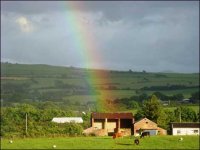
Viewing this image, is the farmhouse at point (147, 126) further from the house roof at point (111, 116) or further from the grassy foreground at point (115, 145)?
the grassy foreground at point (115, 145)

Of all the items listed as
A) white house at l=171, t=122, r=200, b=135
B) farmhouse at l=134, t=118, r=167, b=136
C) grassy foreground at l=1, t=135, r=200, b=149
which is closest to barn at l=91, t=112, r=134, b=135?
farmhouse at l=134, t=118, r=167, b=136

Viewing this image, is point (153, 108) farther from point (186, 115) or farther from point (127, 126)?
point (186, 115)

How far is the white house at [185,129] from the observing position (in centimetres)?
6800

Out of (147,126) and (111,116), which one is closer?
(147,126)

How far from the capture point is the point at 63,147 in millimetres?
40219

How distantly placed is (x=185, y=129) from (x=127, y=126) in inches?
396

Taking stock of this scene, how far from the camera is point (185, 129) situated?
68.8m

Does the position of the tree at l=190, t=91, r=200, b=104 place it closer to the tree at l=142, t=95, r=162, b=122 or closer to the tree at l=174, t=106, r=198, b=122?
the tree at l=174, t=106, r=198, b=122

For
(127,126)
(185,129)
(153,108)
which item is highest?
(153,108)

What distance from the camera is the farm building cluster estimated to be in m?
66.2

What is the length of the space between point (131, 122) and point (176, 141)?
3005 cm

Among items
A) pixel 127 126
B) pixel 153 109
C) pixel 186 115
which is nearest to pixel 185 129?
pixel 153 109

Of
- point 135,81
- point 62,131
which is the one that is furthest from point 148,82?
point 62,131

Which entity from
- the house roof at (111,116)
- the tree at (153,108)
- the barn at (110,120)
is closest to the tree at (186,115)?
the tree at (153,108)
